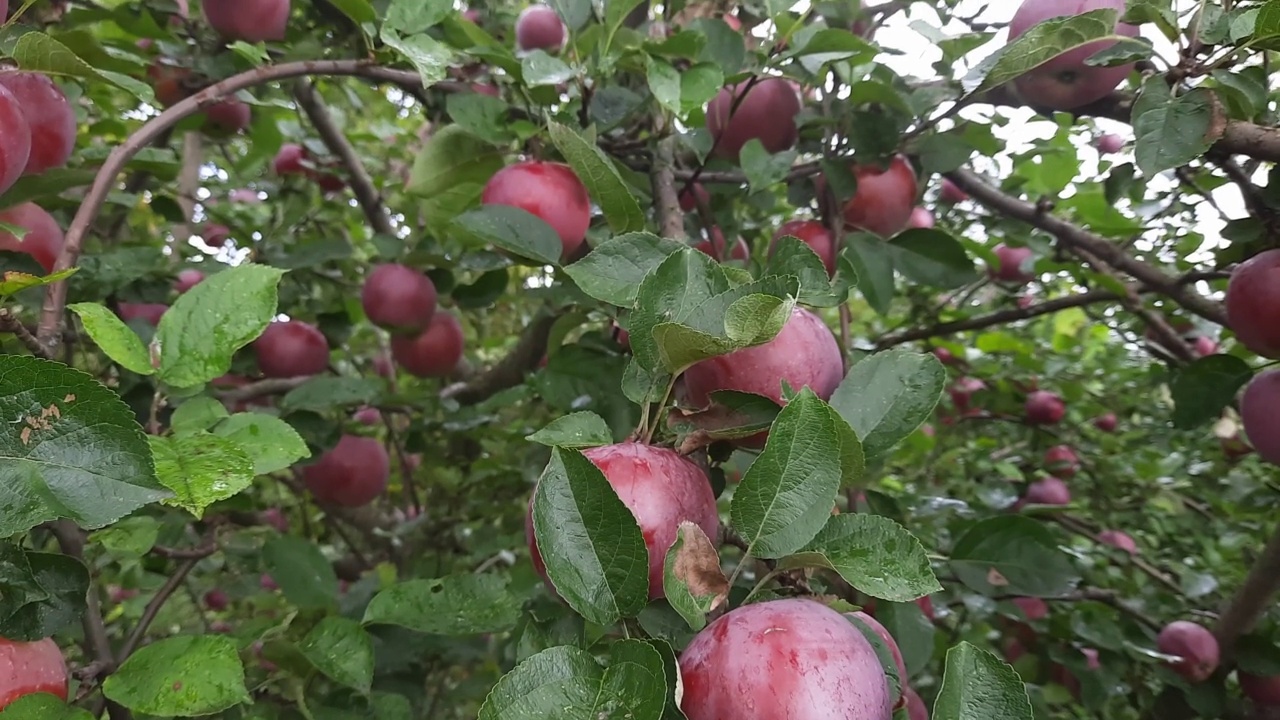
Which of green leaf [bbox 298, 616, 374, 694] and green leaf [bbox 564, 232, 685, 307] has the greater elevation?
green leaf [bbox 564, 232, 685, 307]

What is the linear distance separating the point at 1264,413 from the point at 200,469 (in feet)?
3.36

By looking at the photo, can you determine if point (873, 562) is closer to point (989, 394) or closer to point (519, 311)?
point (989, 394)

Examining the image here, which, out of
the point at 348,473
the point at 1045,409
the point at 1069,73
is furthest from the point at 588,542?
the point at 1045,409

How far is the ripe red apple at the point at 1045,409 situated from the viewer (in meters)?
1.69

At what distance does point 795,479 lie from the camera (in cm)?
43

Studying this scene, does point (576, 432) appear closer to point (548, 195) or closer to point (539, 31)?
point (548, 195)

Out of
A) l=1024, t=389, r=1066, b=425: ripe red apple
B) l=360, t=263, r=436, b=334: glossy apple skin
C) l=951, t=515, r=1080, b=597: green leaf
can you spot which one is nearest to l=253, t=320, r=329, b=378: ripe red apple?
l=360, t=263, r=436, b=334: glossy apple skin

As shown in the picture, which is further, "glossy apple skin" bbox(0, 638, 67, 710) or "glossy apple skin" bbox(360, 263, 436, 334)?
"glossy apple skin" bbox(360, 263, 436, 334)

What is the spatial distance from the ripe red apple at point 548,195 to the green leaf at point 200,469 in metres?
0.38

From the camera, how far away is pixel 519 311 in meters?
2.20

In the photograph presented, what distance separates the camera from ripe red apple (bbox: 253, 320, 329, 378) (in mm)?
1222

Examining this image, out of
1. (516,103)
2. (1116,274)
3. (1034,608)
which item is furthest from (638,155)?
(1034,608)

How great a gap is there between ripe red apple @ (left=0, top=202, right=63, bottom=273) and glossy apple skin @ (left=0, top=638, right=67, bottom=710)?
1.42 feet

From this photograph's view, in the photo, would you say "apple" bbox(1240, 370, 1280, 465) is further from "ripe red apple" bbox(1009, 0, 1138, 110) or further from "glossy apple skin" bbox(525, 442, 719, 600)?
"glossy apple skin" bbox(525, 442, 719, 600)
